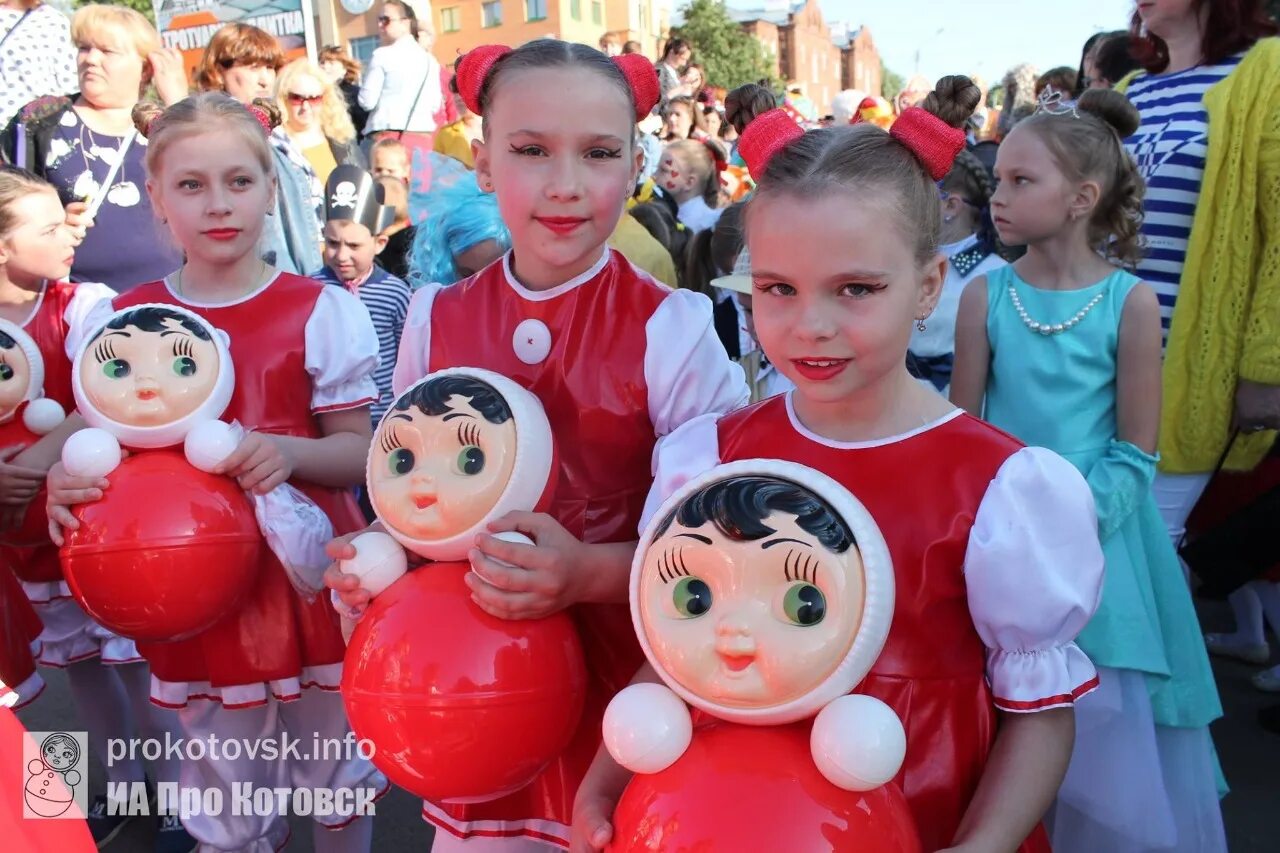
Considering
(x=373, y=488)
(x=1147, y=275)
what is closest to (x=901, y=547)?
(x=373, y=488)

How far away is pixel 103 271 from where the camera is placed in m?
3.45

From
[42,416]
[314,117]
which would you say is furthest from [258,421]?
[314,117]

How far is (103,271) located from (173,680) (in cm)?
183

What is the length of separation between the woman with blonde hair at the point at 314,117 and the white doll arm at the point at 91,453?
3.20m

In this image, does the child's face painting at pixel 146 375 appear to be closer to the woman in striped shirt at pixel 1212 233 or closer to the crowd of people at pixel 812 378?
the crowd of people at pixel 812 378

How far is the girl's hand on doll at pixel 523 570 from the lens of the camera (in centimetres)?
144

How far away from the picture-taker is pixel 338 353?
7.32 feet

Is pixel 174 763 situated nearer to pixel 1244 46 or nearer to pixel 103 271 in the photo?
pixel 103 271

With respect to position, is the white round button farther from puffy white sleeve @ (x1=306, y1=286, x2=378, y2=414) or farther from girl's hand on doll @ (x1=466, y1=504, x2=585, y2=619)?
puffy white sleeve @ (x1=306, y1=286, x2=378, y2=414)

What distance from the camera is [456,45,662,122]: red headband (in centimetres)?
182

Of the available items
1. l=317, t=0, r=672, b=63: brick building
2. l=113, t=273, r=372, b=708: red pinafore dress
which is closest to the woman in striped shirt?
l=113, t=273, r=372, b=708: red pinafore dress

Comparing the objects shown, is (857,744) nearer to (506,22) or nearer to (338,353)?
(338,353)

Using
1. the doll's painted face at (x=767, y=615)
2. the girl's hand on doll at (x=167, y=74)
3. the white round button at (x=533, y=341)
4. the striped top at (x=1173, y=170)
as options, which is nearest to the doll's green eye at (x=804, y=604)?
the doll's painted face at (x=767, y=615)

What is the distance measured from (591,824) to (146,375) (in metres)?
1.24
